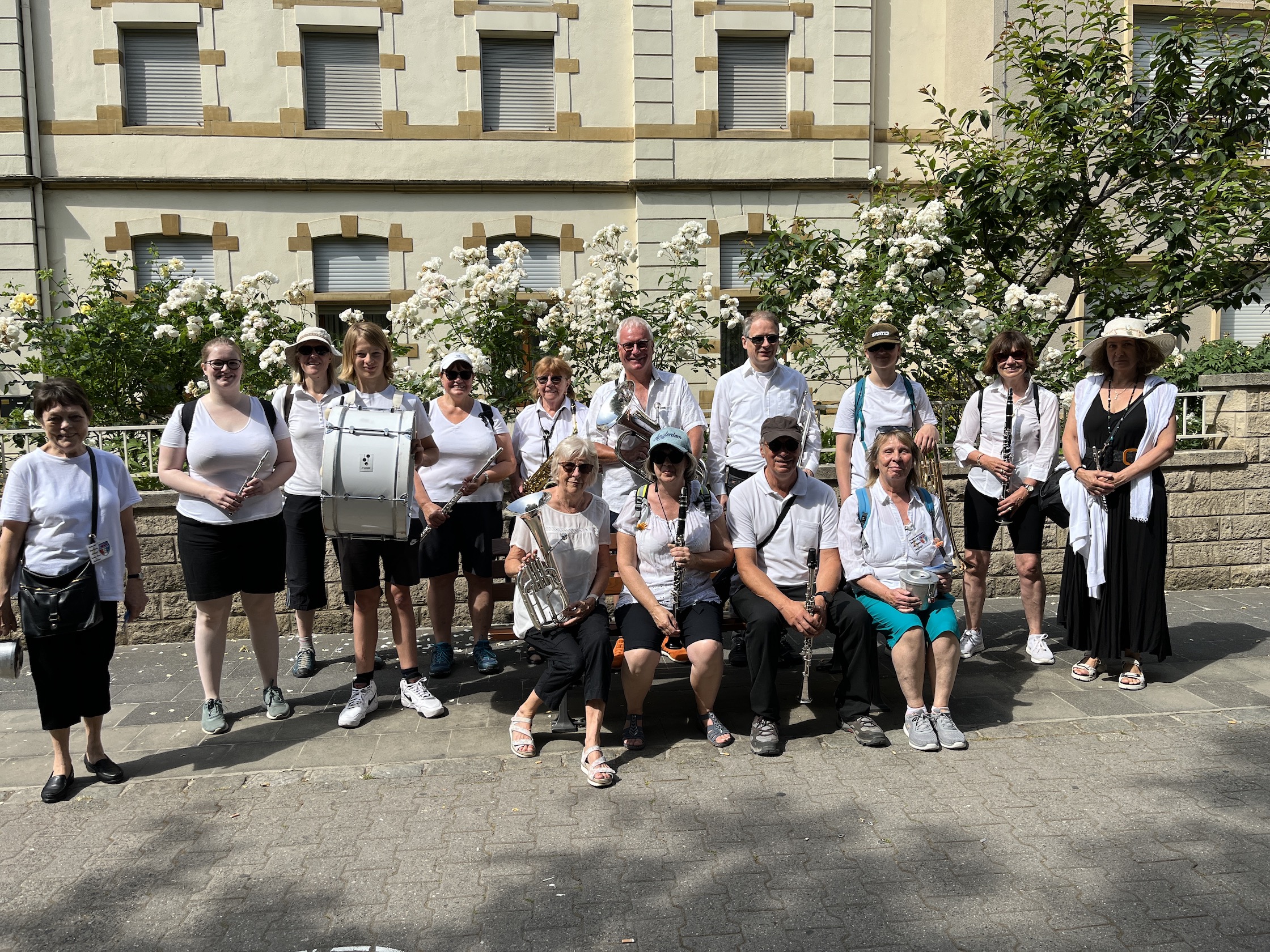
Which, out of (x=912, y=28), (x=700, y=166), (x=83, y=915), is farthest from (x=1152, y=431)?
(x=912, y=28)

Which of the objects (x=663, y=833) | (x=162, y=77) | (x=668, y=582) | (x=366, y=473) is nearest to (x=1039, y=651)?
(x=668, y=582)

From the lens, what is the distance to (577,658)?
4.70 metres

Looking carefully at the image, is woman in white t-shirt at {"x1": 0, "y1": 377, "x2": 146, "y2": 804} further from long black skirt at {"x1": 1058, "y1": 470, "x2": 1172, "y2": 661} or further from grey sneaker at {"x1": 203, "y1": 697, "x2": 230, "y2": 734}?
long black skirt at {"x1": 1058, "y1": 470, "x2": 1172, "y2": 661}

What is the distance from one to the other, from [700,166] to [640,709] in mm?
10919

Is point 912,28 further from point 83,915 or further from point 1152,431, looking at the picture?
point 83,915

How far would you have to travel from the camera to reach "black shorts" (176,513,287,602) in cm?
500

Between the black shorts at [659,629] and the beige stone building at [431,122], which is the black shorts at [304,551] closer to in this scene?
the black shorts at [659,629]

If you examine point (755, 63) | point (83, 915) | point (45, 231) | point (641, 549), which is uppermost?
point (755, 63)

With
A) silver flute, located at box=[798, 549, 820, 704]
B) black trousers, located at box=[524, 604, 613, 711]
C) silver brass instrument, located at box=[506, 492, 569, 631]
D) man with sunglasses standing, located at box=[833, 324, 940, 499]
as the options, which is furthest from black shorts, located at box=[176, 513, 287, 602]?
man with sunglasses standing, located at box=[833, 324, 940, 499]

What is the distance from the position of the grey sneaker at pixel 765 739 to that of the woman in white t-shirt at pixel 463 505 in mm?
1925

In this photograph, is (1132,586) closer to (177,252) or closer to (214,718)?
(214,718)

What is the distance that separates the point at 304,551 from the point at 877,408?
3.56 metres

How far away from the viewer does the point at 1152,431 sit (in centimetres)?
562

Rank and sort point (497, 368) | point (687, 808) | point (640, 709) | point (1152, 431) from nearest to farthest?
point (687, 808), point (640, 709), point (1152, 431), point (497, 368)
